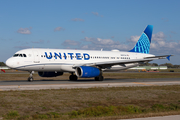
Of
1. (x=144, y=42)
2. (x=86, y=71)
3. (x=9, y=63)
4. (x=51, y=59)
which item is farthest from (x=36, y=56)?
(x=144, y=42)

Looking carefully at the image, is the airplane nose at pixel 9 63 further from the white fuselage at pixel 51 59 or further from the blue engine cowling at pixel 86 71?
the blue engine cowling at pixel 86 71

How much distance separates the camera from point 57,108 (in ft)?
35.1

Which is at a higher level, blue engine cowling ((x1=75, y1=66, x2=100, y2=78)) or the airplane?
the airplane

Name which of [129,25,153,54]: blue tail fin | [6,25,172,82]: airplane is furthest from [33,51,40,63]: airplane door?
[129,25,153,54]: blue tail fin

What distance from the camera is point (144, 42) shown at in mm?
39781

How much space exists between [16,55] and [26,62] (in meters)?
1.52

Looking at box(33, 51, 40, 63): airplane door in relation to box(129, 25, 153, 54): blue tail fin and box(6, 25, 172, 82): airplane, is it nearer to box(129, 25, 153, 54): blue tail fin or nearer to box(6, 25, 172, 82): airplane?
box(6, 25, 172, 82): airplane

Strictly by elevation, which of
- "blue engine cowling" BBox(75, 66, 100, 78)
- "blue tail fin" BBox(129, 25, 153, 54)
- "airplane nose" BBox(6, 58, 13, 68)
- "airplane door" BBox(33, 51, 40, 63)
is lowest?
"blue engine cowling" BBox(75, 66, 100, 78)

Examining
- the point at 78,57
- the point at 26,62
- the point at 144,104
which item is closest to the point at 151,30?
the point at 78,57

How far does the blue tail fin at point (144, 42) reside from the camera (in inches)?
1544

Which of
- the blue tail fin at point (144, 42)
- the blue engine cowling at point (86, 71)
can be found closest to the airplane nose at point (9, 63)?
the blue engine cowling at point (86, 71)

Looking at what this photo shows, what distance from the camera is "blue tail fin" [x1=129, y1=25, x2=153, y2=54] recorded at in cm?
3922

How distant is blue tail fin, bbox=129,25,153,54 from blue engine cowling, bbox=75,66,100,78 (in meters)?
13.3

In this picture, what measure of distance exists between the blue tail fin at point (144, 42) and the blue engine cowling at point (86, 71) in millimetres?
13261
